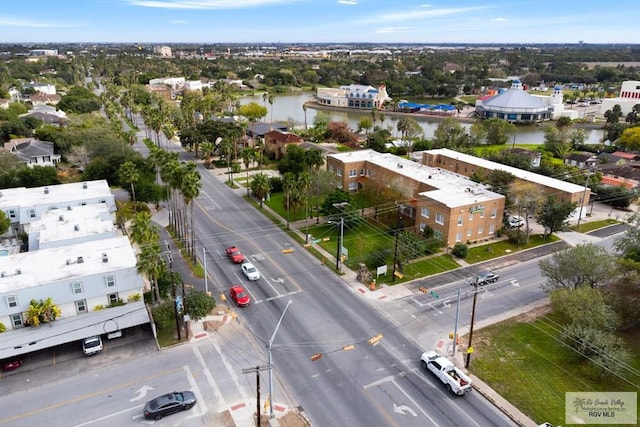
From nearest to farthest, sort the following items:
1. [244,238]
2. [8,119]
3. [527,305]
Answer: [527,305], [244,238], [8,119]

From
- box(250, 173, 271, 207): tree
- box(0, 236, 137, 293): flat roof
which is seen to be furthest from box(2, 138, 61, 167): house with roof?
box(0, 236, 137, 293): flat roof

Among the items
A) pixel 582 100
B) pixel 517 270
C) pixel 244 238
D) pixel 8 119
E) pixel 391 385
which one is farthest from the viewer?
pixel 582 100

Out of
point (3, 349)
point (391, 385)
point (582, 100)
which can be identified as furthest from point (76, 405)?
point (582, 100)

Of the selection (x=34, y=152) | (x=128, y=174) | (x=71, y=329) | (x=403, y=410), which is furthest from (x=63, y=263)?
(x=34, y=152)

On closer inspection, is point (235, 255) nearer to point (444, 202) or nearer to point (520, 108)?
point (444, 202)

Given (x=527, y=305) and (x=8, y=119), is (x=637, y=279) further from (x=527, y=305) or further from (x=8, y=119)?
(x=8, y=119)

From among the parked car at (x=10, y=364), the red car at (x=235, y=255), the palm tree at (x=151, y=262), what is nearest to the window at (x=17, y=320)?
the parked car at (x=10, y=364)

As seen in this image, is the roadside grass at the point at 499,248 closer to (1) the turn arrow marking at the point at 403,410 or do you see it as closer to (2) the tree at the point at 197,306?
(1) the turn arrow marking at the point at 403,410
